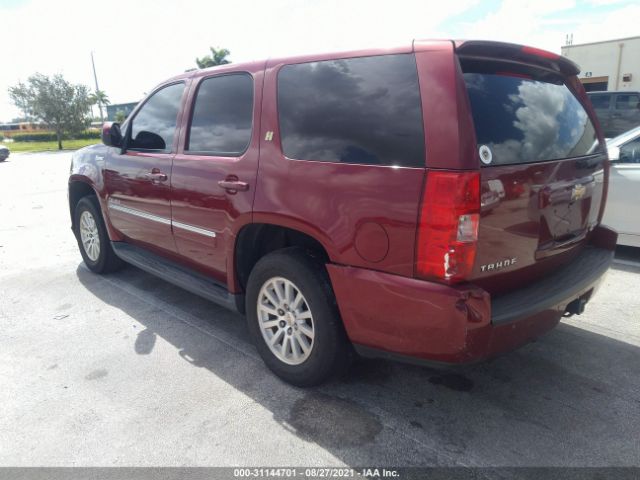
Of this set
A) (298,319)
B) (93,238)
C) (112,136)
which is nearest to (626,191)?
(298,319)

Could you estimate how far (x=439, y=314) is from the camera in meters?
2.11

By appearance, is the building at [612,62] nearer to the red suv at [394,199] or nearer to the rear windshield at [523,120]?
the rear windshield at [523,120]

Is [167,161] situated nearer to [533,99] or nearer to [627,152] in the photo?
[533,99]

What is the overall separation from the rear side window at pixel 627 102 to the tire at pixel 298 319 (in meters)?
9.78

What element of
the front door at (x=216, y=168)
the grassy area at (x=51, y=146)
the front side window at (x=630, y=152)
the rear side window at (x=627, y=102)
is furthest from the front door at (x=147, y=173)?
the grassy area at (x=51, y=146)

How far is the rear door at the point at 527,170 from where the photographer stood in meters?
2.19

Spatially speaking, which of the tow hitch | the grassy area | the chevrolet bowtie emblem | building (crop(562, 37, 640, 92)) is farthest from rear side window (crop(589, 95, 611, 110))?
the grassy area

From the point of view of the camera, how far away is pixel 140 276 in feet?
16.6

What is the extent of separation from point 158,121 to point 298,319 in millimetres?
2222

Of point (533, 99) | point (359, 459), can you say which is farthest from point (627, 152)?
point (359, 459)

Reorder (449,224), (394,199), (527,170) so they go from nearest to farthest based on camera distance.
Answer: (449,224) → (394,199) → (527,170)

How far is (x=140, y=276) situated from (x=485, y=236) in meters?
3.97

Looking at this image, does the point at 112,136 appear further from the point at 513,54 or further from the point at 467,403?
the point at 467,403

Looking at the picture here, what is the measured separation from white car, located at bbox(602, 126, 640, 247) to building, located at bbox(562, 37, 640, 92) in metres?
20.1
